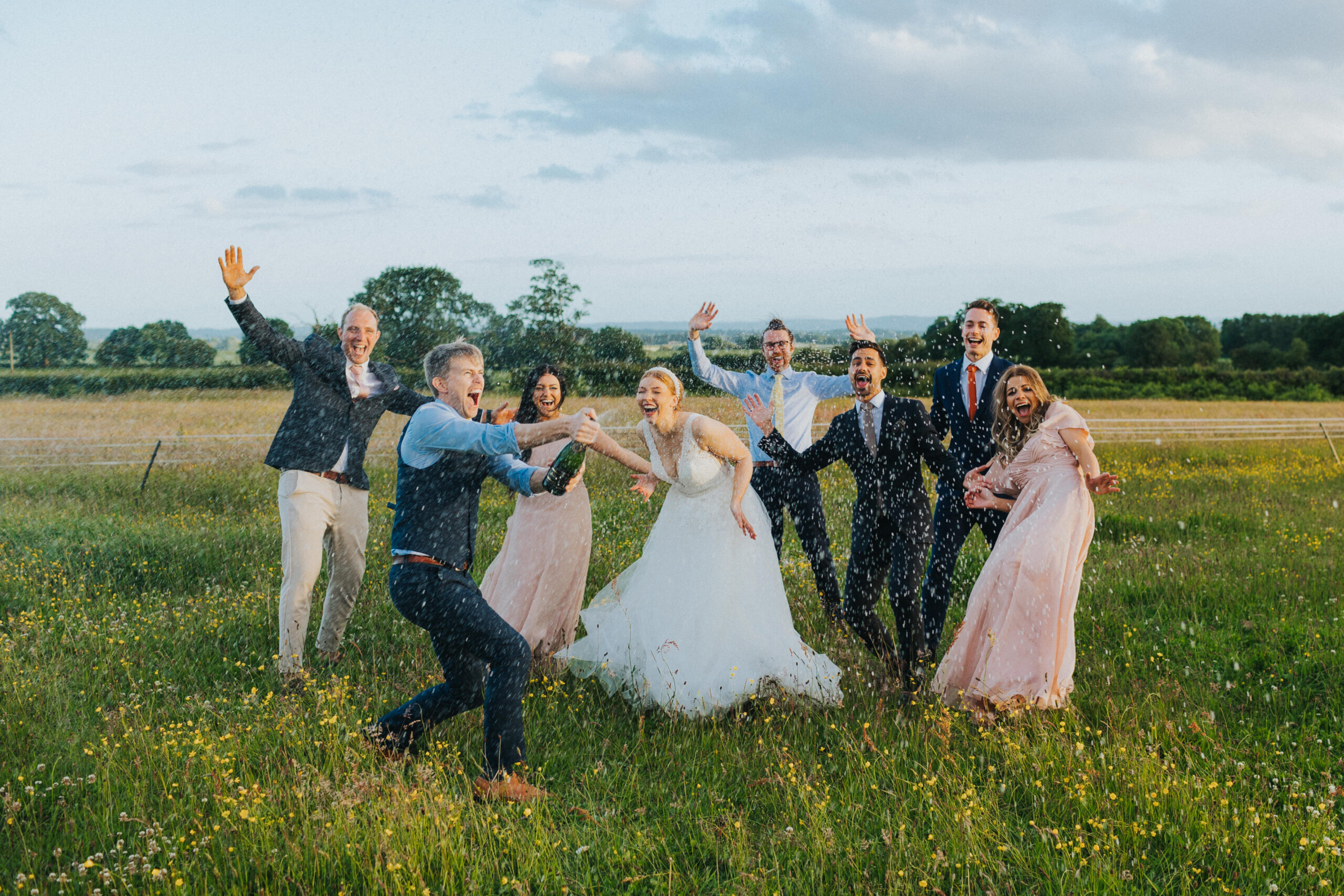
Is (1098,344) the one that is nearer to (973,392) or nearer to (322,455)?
(973,392)

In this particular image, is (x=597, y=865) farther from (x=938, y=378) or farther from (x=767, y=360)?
(x=767, y=360)

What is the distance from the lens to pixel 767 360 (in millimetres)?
8922

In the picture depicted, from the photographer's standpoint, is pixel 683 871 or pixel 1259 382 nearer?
pixel 683 871

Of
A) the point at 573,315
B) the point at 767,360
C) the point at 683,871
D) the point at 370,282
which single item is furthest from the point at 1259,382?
the point at 683,871

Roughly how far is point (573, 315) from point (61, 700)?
65.4ft

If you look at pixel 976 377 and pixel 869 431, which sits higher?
pixel 976 377

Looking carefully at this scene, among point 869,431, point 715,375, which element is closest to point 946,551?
point 869,431

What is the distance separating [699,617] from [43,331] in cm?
5118

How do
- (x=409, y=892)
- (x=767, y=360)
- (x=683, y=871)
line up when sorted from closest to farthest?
(x=409, y=892)
(x=683, y=871)
(x=767, y=360)

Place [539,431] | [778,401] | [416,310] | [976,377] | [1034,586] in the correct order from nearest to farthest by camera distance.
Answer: [539,431] < [1034,586] < [976,377] < [778,401] < [416,310]

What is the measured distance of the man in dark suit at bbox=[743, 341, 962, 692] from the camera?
6809 millimetres

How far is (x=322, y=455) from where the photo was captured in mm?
6758

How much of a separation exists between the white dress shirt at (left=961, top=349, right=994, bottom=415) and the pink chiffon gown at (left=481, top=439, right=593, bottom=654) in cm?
329

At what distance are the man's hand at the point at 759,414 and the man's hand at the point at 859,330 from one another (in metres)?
0.98
